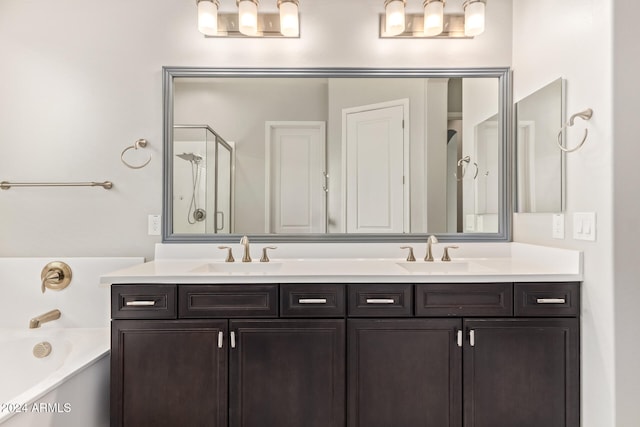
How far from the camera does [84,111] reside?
213 cm

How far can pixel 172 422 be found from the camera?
1585 millimetres

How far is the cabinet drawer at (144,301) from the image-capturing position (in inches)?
63.0

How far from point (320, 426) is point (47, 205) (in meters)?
1.92

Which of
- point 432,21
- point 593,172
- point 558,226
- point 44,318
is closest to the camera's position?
point 593,172

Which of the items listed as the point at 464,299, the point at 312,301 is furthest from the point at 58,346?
the point at 464,299

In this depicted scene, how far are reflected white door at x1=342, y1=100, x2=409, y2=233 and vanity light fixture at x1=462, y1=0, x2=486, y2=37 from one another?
1.84 ft

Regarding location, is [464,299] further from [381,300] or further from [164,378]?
[164,378]

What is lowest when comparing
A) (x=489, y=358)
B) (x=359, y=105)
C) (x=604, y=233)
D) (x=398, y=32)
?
(x=489, y=358)

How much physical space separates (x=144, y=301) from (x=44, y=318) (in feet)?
2.73

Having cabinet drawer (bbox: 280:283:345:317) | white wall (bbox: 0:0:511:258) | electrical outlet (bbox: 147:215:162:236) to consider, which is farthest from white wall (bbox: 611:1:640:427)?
electrical outlet (bbox: 147:215:162:236)

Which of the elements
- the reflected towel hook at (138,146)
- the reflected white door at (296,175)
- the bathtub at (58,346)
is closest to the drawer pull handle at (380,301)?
the reflected white door at (296,175)

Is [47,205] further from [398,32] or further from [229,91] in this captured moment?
[398,32]

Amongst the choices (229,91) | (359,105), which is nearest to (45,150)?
(229,91)

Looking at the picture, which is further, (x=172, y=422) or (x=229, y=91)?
(x=229, y=91)
